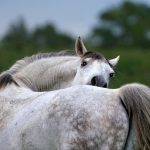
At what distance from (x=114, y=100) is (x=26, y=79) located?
2732 millimetres

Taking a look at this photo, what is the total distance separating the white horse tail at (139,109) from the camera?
23.1 feet

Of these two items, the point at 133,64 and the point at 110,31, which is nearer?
the point at 133,64

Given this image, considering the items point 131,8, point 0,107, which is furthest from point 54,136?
point 131,8

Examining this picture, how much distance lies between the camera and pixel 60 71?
10.1m

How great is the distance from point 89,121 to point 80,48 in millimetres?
3959

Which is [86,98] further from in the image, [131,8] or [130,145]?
[131,8]

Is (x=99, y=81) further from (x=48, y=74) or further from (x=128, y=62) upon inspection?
(x=128, y=62)

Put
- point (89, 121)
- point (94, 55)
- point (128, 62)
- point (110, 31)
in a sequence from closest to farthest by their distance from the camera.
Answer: point (89, 121), point (94, 55), point (128, 62), point (110, 31)

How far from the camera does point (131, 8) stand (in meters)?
74.5

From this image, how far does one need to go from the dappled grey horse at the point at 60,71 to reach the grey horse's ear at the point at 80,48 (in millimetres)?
230

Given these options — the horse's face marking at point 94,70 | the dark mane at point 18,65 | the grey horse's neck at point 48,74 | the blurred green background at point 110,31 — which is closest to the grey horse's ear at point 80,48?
the horse's face marking at point 94,70

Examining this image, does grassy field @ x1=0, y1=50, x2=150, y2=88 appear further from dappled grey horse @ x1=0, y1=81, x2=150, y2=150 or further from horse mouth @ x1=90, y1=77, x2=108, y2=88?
dappled grey horse @ x1=0, y1=81, x2=150, y2=150

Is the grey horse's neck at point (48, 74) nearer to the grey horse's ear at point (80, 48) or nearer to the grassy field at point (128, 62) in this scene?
the grey horse's ear at point (80, 48)

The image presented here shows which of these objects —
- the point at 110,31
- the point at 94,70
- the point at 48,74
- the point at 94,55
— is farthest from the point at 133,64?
the point at 110,31
